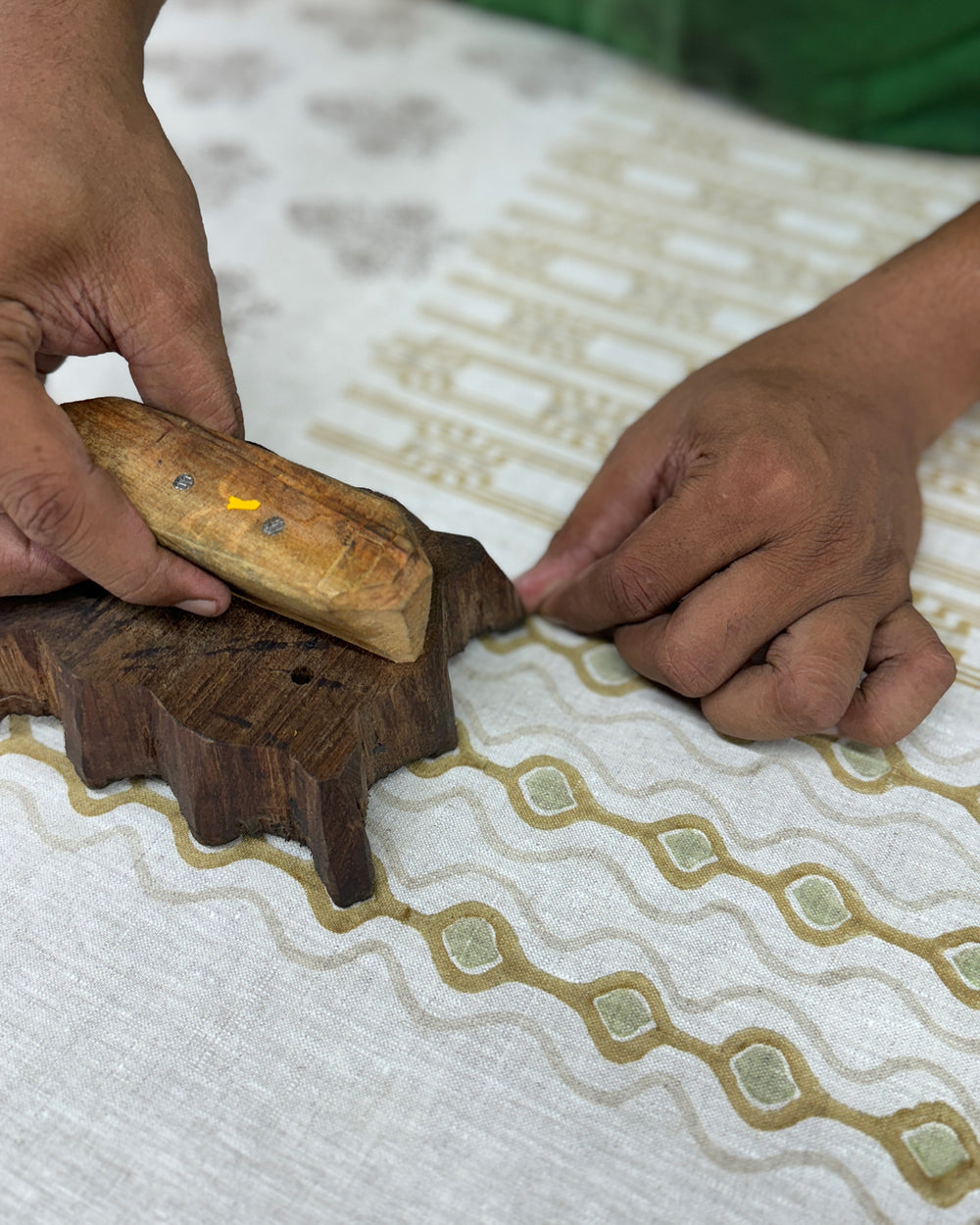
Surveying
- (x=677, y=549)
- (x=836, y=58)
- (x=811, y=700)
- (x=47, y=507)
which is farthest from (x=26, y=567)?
(x=836, y=58)

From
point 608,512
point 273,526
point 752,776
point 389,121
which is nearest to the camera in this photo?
point 273,526

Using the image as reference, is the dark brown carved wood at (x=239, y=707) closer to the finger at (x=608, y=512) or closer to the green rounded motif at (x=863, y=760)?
the finger at (x=608, y=512)

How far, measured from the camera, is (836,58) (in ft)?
5.34

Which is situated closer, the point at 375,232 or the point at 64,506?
the point at 64,506

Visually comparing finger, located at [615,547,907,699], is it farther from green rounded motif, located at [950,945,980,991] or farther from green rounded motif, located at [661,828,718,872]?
green rounded motif, located at [950,945,980,991]

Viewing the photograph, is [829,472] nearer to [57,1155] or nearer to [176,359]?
[176,359]

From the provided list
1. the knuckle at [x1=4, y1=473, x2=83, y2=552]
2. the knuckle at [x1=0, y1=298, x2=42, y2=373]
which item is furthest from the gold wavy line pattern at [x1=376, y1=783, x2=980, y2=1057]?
the knuckle at [x1=0, y1=298, x2=42, y2=373]

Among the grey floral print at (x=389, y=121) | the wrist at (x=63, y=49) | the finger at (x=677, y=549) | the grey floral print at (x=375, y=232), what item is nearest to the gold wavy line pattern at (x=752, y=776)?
the finger at (x=677, y=549)

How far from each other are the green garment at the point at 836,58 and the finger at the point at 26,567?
4.32 feet

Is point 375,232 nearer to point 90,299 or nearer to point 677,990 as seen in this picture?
point 90,299

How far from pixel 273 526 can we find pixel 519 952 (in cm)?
38

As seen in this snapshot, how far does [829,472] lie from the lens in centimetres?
100

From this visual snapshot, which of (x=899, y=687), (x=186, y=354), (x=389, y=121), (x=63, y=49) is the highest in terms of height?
(x=63, y=49)

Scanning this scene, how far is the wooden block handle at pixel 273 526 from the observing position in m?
0.84
